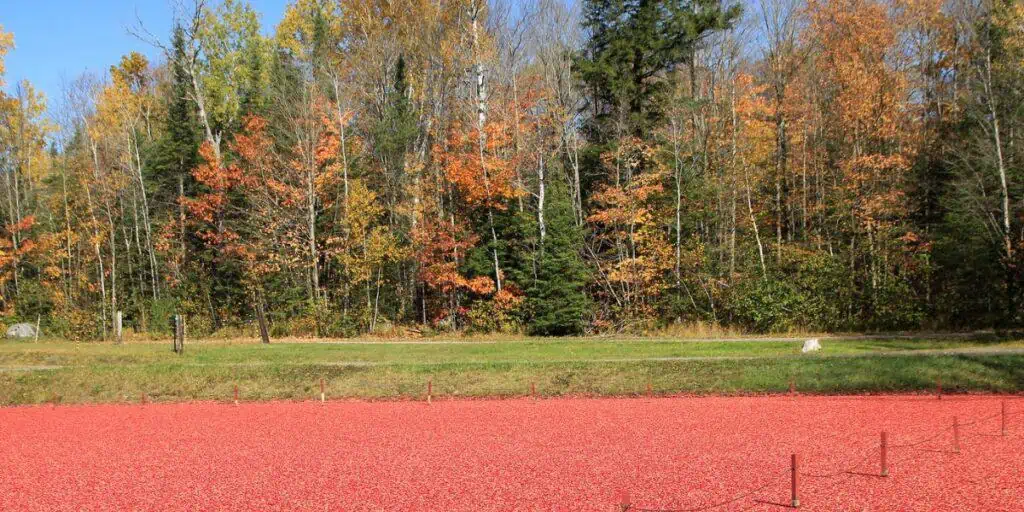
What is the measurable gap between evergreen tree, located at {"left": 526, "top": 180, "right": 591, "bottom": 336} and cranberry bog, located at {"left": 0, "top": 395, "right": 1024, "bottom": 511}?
46.8ft

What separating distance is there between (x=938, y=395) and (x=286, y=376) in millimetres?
17175

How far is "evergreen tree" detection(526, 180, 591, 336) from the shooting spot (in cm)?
3200

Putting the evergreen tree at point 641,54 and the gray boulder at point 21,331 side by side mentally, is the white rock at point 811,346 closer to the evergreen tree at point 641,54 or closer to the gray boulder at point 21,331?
the evergreen tree at point 641,54

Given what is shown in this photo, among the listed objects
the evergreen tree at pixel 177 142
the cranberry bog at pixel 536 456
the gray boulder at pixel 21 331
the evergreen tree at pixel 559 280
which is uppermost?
the evergreen tree at pixel 177 142

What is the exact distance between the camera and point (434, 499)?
930 cm

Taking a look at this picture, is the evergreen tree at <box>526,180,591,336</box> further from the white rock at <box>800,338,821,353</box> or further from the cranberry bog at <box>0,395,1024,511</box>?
the cranberry bog at <box>0,395,1024,511</box>

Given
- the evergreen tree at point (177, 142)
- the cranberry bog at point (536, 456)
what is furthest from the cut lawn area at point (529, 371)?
the evergreen tree at point (177, 142)

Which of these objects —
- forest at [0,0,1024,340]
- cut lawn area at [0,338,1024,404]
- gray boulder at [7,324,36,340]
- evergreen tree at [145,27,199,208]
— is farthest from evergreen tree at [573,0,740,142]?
gray boulder at [7,324,36,340]

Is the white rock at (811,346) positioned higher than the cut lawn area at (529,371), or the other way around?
the white rock at (811,346)

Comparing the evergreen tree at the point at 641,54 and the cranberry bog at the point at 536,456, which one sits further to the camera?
the evergreen tree at the point at 641,54

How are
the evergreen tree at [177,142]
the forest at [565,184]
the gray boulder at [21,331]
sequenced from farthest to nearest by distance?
the evergreen tree at [177,142] < the gray boulder at [21,331] < the forest at [565,184]

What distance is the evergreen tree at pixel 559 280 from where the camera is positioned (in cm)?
3200

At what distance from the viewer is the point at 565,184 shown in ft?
114

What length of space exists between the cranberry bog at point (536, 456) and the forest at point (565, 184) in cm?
1464
